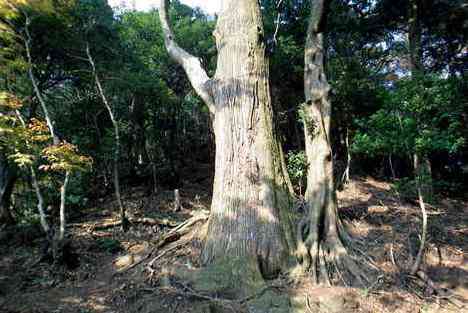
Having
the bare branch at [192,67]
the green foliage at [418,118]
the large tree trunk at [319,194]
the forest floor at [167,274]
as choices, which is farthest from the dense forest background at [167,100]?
the bare branch at [192,67]

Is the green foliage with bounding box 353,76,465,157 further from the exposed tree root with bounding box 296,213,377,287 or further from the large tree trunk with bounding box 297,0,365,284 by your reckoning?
the exposed tree root with bounding box 296,213,377,287

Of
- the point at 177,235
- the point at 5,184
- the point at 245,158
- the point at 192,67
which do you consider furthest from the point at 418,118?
the point at 5,184

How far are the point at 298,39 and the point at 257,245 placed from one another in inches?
384

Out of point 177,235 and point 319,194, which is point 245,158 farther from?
point 177,235

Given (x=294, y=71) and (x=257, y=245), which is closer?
(x=257, y=245)

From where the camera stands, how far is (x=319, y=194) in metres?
5.11

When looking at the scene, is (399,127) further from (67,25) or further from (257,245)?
(67,25)

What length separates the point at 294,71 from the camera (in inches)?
477

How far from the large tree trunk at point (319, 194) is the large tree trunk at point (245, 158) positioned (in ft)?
1.76

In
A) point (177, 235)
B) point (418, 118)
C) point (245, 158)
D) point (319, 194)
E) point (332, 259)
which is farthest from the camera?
point (177, 235)

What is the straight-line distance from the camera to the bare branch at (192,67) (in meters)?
4.91

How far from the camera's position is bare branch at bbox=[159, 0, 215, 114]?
4.91 metres

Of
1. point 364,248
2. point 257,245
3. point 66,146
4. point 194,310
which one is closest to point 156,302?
point 194,310

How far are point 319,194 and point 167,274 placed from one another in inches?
103
